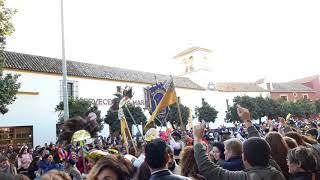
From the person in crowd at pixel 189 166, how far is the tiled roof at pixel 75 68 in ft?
77.3

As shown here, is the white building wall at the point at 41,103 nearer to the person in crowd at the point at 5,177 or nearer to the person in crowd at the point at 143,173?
the person in crowd at the point at 143,173

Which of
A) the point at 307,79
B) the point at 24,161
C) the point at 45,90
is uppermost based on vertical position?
the point at 307,79

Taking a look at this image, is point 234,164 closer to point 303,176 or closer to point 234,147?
point 234,147

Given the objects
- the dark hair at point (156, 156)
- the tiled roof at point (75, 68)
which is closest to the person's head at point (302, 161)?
the dark hair at point (156, 156)

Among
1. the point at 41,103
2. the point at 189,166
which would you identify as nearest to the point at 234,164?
the point at 189,166

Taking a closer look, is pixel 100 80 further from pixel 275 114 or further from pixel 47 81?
pixel 275 114

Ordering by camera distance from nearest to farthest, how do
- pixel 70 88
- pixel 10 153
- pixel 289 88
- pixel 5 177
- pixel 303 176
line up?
pixel 5 177, pixel 303 176, pixel 10 153, pixel 70 88, pixel 289 88

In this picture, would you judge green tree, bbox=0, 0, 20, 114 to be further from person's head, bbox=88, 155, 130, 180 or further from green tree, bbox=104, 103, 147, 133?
green tree, bbox=104, 103, 147, 133

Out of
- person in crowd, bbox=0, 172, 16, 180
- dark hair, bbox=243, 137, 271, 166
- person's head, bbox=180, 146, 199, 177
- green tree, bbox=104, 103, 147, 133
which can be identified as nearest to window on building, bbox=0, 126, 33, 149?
green tree, bbox=104, 103, 147, 133

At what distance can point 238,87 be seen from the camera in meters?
55.2

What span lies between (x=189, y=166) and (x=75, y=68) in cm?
2917

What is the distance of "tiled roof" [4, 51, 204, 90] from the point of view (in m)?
26.4

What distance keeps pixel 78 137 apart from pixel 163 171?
3684 mm

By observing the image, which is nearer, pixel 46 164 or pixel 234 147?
pixel 234 147
